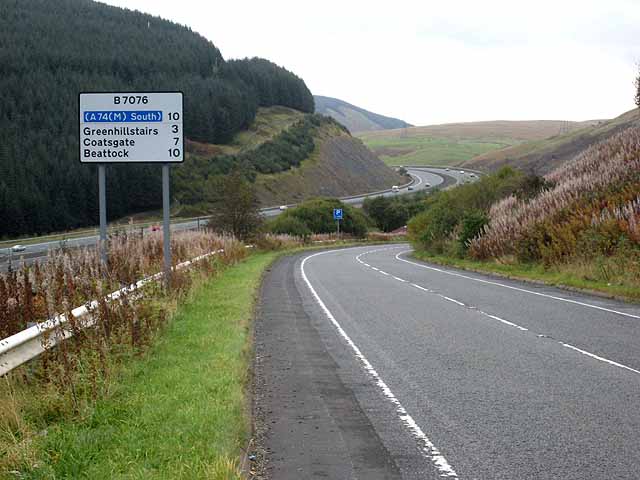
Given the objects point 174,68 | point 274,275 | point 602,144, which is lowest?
point 274,275

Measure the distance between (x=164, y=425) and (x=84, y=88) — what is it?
10684cm

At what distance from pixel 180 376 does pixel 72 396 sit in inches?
71.2

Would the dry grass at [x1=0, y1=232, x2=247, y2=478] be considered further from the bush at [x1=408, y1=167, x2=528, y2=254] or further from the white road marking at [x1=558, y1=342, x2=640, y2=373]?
the bush at [x1=408, y1=167, x2=528, y2=254]

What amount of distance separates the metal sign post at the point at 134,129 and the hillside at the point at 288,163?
2708 inches

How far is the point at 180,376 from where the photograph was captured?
8844 millimetres

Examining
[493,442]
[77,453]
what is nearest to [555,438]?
[493,442]

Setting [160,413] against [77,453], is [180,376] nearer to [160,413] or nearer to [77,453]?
[160,413]

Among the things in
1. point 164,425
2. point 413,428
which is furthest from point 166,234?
point 413,428

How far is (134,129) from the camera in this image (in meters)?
17.7

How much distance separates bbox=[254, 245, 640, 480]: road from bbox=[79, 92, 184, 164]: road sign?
4403 millimetres

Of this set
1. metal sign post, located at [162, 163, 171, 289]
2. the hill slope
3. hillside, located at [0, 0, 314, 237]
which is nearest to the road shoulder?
metal sign post, located at [162, 163, 171, 289]

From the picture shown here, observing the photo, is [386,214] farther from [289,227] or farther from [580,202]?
[580,202]

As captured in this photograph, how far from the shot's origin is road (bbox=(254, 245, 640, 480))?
243 inches

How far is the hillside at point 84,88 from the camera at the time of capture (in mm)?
76750
